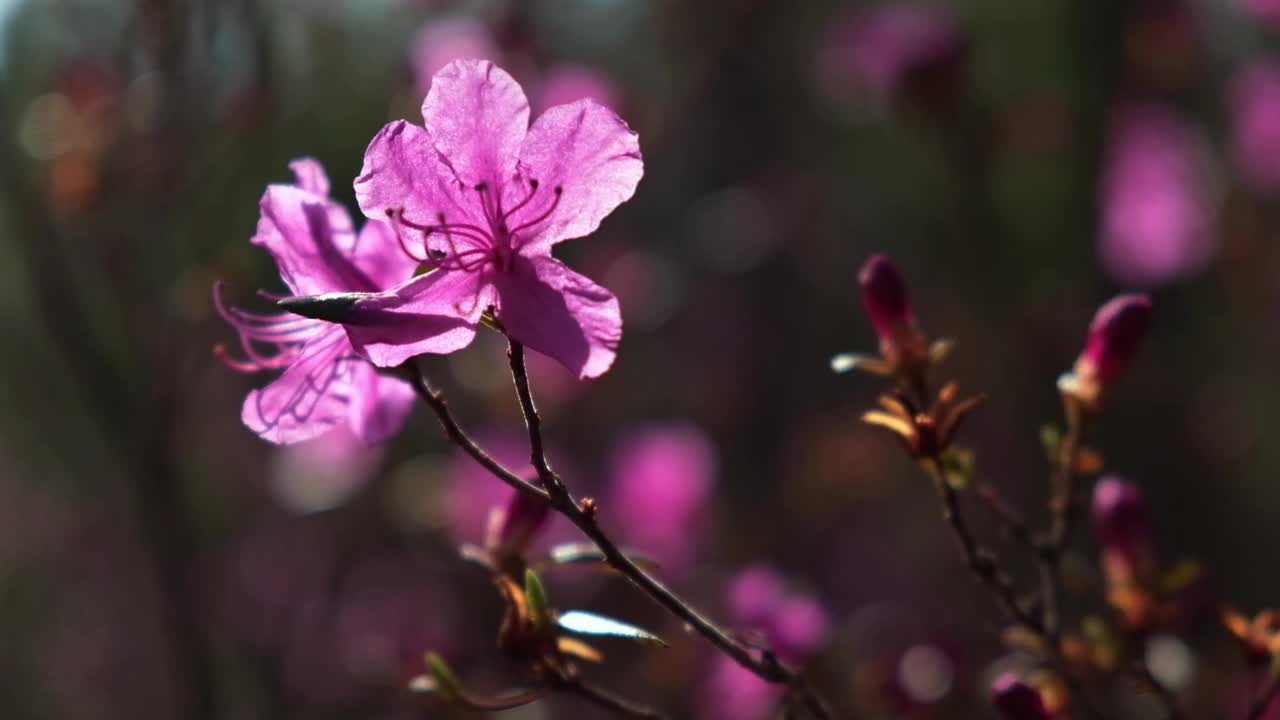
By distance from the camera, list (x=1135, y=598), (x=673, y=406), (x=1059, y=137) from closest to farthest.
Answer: (x=1135, y=598), (x=1059, y=137), (x=673, y=406)

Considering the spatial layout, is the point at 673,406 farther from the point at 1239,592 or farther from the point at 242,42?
the point at 242,42

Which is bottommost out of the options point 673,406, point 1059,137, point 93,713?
point 93,713

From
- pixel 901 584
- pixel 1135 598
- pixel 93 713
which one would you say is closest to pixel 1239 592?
pixel 901 584

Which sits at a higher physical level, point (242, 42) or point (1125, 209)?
point (242, 42)

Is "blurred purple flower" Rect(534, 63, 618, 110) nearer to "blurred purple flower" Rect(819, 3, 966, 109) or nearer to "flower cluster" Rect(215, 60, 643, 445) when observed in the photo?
"blurred purple flower" Rect(819, 3, 966, 109)

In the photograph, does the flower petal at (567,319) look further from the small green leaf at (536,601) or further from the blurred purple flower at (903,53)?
the blurred purple flower at (903,53)
